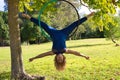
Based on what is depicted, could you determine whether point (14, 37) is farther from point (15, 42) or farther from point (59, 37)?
point (59, 37)

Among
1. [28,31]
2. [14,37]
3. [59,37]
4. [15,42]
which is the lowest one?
[28,31]

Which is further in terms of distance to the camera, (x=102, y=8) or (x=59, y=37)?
(x=102, y=8)

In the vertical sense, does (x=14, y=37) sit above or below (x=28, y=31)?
above

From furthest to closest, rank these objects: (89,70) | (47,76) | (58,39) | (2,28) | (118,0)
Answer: (2,28)
(89,70)
(47,76)
(118,0)
(58,39)

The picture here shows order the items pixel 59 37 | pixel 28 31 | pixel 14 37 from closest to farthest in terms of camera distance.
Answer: pixel 59 37, pixel 14 37, pixel 28 31

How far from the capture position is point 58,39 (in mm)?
8977

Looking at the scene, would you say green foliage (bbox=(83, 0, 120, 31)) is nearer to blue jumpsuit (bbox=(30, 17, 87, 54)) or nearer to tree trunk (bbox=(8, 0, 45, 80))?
tree trunk (bbox=(8, 0, 45, 80))

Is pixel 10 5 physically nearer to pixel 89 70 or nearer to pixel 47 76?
pixel 47 76

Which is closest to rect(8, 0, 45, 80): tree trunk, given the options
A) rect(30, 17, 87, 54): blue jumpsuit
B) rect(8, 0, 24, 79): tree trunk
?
rect(8, 0, 24, 79): tree trunk

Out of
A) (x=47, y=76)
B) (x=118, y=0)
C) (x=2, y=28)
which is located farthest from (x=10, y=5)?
(x=2, y=28)

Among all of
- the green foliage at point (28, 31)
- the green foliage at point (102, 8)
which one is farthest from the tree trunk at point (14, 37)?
the green foliage at point (28, 31)

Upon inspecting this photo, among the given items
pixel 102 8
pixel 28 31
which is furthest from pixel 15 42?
pixel 28 31

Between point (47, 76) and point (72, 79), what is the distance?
116 centimetres

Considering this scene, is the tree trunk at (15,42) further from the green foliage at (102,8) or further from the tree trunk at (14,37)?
the green foliage at (102,8)
